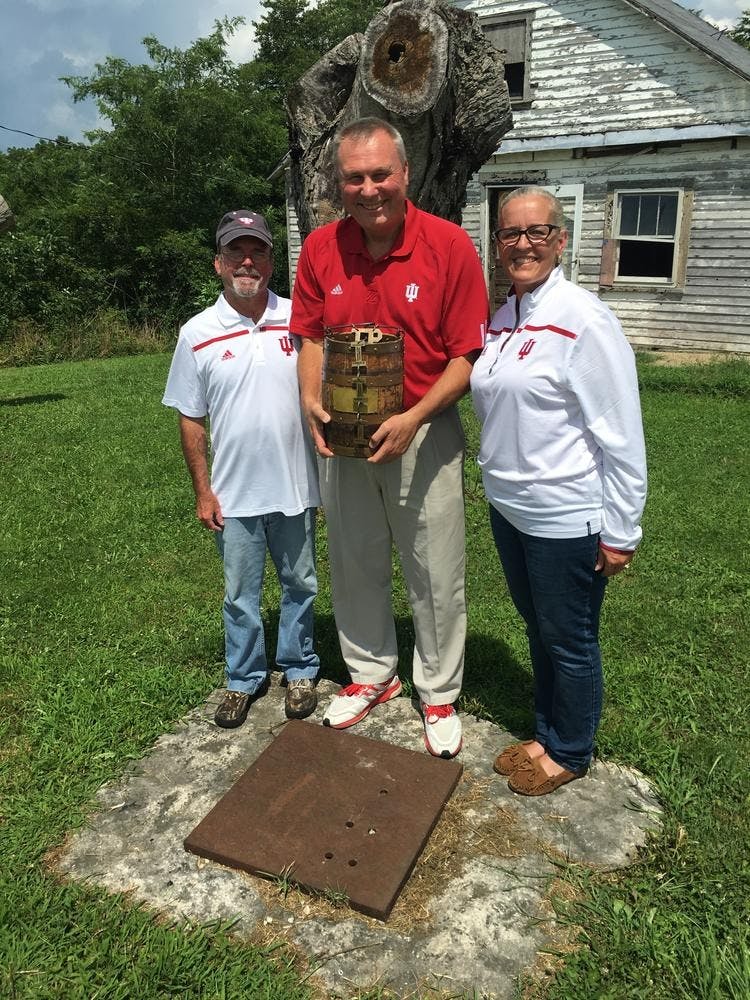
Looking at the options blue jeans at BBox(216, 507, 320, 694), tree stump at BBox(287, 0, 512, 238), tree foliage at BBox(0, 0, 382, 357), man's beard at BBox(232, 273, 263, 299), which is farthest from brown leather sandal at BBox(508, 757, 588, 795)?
tree foliage at BBox(0, 0, 382, 357)

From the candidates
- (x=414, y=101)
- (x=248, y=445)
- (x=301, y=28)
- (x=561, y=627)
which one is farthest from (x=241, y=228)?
(x=301, y=28)

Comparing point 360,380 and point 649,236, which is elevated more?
point 649,236

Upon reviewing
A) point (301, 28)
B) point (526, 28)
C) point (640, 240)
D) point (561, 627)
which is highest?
point (301, 28)

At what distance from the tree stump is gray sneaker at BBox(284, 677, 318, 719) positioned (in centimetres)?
294

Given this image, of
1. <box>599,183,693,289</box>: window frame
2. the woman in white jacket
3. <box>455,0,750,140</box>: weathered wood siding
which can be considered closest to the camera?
the woman in white jacket

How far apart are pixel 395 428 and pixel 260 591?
1096 millimetres

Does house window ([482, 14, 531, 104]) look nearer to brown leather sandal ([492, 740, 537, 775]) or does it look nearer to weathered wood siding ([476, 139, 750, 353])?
weathered wood siding ([476, 139, 750, 353])

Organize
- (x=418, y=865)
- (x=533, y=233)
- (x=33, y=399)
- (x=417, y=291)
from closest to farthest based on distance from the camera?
(x=533, y=233) < (x=418, y=865) < (x=417, y=291) < (x=33, y=399)

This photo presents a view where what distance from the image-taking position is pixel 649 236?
39.9 ft

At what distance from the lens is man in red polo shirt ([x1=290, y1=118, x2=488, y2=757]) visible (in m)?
2.65

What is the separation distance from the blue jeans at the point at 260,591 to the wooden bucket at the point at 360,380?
0.72 m

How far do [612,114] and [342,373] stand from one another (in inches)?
460

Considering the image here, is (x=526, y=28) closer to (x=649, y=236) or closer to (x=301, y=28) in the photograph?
(x=649, y=236)

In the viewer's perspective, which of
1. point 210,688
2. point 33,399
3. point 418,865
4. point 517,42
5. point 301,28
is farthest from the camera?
point 301,28
